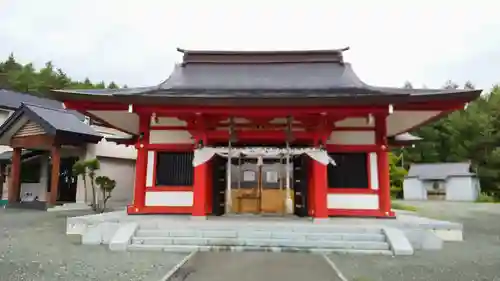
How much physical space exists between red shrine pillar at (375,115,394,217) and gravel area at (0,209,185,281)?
5.29 m

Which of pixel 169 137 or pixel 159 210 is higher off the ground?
pixel 169 137

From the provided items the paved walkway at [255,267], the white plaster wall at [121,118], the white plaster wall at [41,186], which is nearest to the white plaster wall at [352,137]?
the paved walkway at [255,267]

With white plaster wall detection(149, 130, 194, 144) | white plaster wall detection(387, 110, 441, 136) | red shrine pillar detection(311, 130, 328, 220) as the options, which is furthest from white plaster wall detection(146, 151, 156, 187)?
white plaster wall detection(387, 110, 441, 136)

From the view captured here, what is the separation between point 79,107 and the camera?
8.78m

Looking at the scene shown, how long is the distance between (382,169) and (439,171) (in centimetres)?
2815

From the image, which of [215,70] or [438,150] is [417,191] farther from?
[215,70]

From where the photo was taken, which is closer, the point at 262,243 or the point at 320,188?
the point at 262,243

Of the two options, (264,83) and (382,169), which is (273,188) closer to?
(382,169)

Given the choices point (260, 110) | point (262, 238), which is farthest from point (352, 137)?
point (262, 238)

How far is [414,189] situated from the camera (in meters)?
34.7

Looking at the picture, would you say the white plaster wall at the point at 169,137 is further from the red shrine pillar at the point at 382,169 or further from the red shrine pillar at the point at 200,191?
the red shrine pillar at the point at 382,169

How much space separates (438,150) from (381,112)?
36.9 meters

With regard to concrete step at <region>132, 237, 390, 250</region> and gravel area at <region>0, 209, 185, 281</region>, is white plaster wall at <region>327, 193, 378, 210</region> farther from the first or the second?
gravel area at <region>0, 209, 185, 281</region>

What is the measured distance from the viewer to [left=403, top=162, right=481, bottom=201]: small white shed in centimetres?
3162
